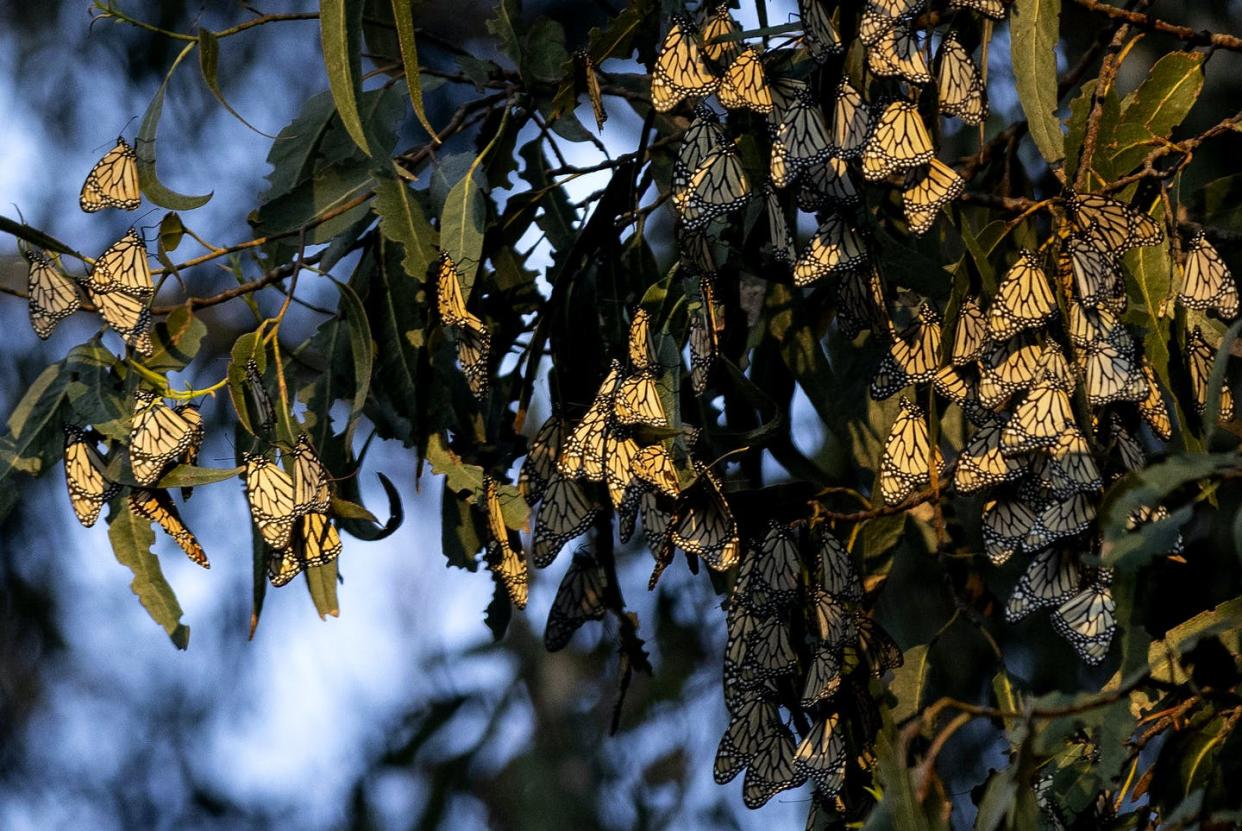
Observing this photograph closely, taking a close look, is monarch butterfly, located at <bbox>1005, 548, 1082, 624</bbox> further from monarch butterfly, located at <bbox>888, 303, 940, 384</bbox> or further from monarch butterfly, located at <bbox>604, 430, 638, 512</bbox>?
monarch butterfly, located at <bbox>604, 430, 638, 512</bbox>

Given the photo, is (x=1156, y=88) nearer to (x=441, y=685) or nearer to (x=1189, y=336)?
(x=1189, y=336)

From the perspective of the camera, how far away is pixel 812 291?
56.3 inches

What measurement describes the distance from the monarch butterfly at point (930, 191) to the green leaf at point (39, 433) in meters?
0.72

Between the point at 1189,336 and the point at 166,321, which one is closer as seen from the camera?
the point at 1189,336

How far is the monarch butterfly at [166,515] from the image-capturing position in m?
1.13

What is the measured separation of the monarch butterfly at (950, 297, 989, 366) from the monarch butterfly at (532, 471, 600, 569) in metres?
0.29

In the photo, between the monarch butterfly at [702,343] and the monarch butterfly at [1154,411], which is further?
the monarch butterfly at [702,343]

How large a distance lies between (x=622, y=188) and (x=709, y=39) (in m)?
0.23

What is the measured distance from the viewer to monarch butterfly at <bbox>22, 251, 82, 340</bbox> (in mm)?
1191

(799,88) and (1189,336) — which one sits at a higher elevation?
(799,88)

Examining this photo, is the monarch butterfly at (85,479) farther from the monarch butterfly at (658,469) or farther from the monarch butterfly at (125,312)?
the monarch butterfly at (658,469)

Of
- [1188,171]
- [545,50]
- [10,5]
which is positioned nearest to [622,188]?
[545,50]

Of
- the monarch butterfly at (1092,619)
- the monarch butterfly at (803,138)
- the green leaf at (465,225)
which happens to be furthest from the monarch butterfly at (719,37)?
the monarch butterfly at (1092,619)

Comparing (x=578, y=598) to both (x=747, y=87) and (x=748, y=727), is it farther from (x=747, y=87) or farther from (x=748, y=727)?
(x=747, y=87)
